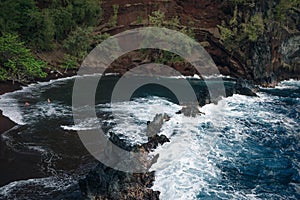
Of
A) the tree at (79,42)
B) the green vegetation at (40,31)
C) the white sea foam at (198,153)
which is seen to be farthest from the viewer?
the tree at (79,42)

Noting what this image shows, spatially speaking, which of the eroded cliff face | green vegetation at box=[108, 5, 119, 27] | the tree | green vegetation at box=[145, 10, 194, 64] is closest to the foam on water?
the eroded cliff face

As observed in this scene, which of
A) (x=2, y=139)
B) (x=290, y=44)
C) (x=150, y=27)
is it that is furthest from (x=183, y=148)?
(x=290, y=44)

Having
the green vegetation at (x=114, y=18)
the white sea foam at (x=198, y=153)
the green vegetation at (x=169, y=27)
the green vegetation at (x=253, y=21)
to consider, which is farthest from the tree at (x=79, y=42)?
the white sea foam at (x=198, y=153)

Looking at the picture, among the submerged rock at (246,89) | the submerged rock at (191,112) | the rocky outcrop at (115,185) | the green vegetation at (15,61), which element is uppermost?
the green vegetation at (15,61)

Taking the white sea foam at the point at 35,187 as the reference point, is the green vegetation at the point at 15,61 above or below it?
above

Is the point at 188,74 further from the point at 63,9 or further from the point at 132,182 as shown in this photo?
the point at 132,182

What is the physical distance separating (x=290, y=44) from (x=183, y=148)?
42.2 m

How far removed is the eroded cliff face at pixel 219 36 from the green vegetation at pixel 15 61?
60.7 ft

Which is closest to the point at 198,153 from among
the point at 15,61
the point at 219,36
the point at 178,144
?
the point at 178,144

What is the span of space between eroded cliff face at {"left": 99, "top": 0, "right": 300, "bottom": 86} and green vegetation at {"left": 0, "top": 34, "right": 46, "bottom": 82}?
1851cm

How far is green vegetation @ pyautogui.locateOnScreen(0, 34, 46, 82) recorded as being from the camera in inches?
1485

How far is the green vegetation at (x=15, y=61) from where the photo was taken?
1485 inches

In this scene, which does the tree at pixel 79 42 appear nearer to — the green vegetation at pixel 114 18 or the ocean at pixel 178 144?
the green vegetation at pixel 114 18

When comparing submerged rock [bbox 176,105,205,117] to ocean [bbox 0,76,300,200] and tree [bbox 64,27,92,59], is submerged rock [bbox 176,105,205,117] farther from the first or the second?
tree [bbox 64,27,92,59]
